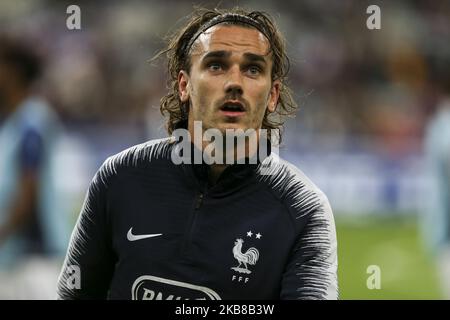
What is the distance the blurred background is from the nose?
5036mm

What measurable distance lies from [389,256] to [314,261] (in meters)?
6.97

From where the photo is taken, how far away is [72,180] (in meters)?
9.54

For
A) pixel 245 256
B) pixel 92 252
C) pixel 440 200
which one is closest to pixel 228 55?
pixel 245 256

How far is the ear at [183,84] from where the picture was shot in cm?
360

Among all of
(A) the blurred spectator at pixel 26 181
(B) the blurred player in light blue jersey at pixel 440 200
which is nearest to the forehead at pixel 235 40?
(A) the blurred spectator at pixel 26 181

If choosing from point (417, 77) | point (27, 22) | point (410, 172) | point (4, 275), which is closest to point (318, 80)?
point (417, 77)

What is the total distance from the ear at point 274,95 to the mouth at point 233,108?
246 mm

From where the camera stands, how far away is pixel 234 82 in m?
3.31

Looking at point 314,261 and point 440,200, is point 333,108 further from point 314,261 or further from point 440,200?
point 314,261

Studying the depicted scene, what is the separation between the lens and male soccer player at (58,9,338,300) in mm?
3189

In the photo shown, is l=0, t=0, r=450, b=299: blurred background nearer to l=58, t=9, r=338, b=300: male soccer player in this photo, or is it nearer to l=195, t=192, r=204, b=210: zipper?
l=58, t=9, r=338, b=300: male soccer player

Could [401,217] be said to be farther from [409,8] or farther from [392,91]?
[409,8]

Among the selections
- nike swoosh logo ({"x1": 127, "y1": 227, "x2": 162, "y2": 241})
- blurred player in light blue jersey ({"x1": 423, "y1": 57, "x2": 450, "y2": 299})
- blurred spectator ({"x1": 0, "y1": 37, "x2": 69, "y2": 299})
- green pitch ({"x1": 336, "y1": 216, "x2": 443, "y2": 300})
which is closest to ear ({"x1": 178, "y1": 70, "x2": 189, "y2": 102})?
nike swoosh logo ({"x1": 127, "y1": 227, "x2": 162, "y2": 241})

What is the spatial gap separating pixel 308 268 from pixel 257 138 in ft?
1.86
